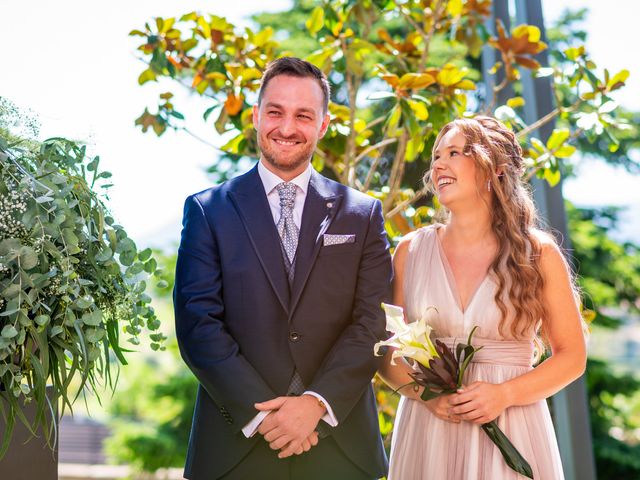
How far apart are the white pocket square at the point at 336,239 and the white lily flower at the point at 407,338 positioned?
0.21 meters

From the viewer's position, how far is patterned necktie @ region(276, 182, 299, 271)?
6.45 ft

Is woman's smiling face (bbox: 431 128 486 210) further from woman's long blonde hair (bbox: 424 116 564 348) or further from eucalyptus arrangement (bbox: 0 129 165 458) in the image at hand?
eucalyptus arrangement (bbox: 0 129 165 458)

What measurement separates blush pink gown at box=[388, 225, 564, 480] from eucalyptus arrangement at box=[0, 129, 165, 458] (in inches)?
32.1

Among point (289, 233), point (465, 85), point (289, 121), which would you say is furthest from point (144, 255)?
point (465, 85)

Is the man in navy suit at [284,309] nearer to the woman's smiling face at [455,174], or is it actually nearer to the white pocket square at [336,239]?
the white pocket square at [336,239]

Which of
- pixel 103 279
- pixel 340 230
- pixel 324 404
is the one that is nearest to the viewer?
pixel 103 279

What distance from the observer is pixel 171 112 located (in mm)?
3039

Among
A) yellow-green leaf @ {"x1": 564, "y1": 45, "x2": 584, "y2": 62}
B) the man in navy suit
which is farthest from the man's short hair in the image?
yellow-green leaf @ {"x1": 564, "y1": 45, "x2": 584, "y2": 62}

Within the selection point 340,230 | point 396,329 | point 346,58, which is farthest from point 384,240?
point 346,58

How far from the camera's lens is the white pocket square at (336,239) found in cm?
196

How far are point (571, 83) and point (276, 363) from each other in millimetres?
1842

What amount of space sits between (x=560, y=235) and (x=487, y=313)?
138 cm

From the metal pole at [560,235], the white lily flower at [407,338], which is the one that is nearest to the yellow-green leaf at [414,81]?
the metal pole at [560,235]

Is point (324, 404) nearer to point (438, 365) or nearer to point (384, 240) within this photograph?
point (438, 365)
